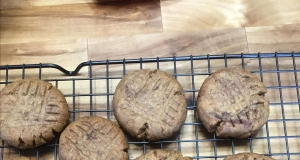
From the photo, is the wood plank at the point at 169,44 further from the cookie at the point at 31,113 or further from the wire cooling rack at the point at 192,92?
the cookie at the point at 31,113

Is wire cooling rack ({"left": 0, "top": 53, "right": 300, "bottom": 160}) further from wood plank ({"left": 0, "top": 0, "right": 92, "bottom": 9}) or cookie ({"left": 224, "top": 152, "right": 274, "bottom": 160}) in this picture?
wood plank ({"left": 0, "top": 0, "right": 92, "bottom": 9})

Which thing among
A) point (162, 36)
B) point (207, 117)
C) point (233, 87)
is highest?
point (162, 36)

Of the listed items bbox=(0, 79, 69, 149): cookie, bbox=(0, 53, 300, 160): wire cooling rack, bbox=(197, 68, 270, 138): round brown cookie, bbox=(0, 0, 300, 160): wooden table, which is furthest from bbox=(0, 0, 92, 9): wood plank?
bbox=(197, 68, 270, 138): round brown cookie

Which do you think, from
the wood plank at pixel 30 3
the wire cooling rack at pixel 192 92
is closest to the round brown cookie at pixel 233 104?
the wire cooling rack at pixel 192 92

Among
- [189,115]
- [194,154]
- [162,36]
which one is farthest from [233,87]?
[162,36]

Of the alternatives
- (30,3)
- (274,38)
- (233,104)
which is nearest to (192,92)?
(233,104)

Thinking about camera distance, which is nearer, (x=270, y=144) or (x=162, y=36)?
(x=270, y=144)

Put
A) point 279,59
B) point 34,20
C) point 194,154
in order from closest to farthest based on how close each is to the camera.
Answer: point 194,154 → point 279,59 → point 34,20

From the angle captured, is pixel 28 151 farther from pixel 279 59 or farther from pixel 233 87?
pixel 279 59

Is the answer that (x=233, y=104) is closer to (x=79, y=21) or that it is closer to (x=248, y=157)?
(x=248, y=157)
